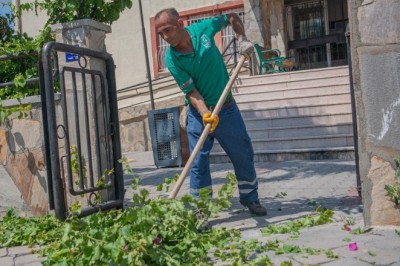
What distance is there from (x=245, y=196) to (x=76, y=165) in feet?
5.15

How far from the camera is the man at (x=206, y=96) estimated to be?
4555mm

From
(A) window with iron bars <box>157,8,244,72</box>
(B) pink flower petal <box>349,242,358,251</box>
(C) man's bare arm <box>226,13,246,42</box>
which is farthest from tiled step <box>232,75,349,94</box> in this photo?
(B) pink flower petal <box>349,242,358,251</box>

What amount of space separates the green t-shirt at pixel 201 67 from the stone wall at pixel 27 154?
1574mm

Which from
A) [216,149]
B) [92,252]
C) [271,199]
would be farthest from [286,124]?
[92,252]

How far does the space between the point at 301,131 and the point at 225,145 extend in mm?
5558

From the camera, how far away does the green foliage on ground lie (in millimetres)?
3232

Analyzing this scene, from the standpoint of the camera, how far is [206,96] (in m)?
4.65

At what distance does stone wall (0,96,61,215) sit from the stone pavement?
3.24 ft

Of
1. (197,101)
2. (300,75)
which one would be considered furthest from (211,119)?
(300,75)

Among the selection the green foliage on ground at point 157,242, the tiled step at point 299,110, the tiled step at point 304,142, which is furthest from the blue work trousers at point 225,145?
the tiled step at point 299,110

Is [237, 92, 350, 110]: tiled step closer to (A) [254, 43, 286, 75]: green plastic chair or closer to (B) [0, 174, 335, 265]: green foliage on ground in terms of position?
(A) [254, 43, 286, 75]: green plastic chair

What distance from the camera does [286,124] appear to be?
1038cm

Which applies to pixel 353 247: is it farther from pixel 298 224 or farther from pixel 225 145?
pixel 225 145

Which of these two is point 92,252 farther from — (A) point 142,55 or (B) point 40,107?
(A) point 142,55
